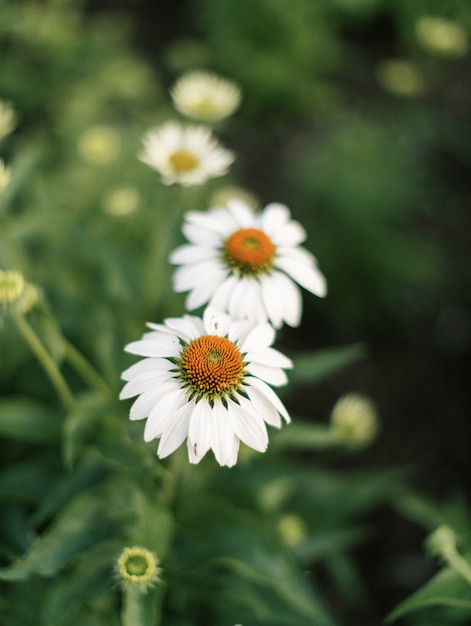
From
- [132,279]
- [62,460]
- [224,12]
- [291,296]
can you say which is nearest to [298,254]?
[291,296]

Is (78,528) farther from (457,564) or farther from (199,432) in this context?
(457,564)

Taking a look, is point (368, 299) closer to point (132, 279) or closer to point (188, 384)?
point (132, 279)

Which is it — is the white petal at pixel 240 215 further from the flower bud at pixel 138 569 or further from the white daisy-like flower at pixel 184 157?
the flower bud at pixel 138 569

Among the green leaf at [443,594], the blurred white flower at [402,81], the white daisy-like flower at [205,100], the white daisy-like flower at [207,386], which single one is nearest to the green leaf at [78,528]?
the white daisy-like flower at [207,386]

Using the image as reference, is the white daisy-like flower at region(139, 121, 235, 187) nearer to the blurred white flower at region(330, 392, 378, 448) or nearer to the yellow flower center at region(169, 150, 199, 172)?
the yellow flower center at region(169, 150, 199, 172)

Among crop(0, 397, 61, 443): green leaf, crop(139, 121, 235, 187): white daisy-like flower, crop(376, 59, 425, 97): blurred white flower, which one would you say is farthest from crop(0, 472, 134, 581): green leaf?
crop(376, 59, 425, 97): blurred white flower

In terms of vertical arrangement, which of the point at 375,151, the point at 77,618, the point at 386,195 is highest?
the point at 375,151
